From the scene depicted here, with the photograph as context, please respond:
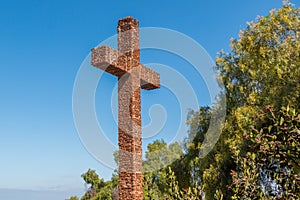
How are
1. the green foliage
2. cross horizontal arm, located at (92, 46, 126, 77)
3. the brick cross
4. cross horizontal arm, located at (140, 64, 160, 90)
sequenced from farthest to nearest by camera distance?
cross horizontal arm, located at (140, 64, 160, 90), cross horizontal arm, located at (92, 46, 126, 77), the brick cross, the green foliage

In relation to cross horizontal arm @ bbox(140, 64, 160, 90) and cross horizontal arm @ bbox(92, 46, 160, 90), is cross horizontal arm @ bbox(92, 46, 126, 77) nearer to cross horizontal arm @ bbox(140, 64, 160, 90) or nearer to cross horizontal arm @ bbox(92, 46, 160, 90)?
cross horizontal arm @ bbox(92, 46, 160, 90)

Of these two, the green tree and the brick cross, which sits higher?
the green tree

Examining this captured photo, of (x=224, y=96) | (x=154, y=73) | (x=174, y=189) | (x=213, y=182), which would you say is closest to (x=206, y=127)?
(x=224, y=96)

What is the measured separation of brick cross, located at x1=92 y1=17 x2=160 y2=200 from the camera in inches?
221

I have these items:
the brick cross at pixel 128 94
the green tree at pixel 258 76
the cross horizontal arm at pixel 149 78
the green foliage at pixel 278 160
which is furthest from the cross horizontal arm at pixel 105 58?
the green tree at pixel 258 76

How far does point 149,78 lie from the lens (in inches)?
271

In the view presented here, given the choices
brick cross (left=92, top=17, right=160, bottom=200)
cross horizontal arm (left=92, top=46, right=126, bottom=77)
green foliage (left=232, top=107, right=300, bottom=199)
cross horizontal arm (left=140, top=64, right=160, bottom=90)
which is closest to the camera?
green foliage (left=232, top=107, right=300, bottom=199)

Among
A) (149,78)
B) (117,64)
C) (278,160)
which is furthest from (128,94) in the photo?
(278,160)

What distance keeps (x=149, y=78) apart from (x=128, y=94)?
95 cm

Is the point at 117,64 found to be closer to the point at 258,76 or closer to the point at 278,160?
the point at 278,160

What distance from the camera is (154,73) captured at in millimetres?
7141

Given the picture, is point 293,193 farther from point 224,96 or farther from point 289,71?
point 224,96

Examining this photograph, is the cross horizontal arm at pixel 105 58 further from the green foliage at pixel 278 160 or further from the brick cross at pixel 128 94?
the green foliage at pixel 278 160

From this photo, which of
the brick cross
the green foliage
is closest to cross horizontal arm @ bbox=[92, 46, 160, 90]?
the brick cross
